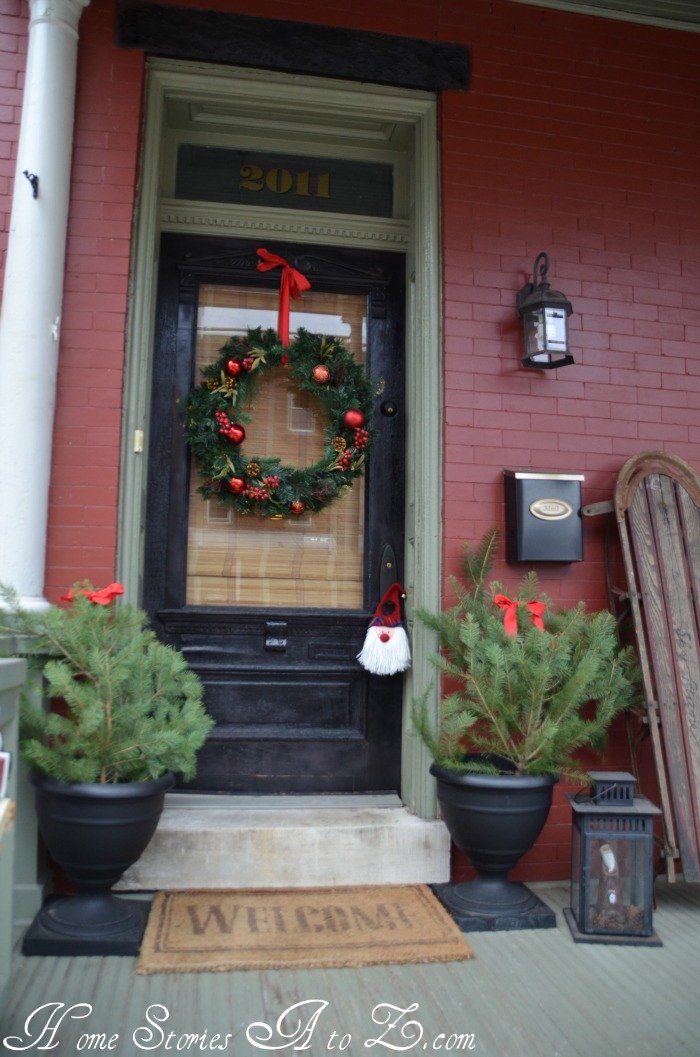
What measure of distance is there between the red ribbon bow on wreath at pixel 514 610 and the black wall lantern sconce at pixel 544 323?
1036 millimetres

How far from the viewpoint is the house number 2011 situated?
372 cm

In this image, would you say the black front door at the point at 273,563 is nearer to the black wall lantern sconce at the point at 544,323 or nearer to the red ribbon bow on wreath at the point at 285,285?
the red ribbon bow on wreath at the point at 285,285

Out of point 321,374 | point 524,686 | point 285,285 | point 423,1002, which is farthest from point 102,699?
point 285,285

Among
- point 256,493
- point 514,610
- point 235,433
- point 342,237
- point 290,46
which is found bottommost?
point 514,610

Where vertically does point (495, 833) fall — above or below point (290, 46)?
below

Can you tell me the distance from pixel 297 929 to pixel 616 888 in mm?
1101

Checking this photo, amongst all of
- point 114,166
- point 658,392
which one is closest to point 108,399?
point 114,166

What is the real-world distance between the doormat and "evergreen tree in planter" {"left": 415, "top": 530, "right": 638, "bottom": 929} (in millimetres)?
177

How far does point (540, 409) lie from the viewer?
3.46 m

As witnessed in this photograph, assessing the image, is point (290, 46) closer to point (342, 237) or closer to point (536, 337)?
point (342, 237)

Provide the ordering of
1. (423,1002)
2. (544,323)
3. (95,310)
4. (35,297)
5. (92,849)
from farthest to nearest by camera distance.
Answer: (544,323)
(95,310)
(35,297)
(92,849)
(423,1002)

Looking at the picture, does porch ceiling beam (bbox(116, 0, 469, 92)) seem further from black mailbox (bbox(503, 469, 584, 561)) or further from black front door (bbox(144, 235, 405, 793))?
black mailbox (bbox(503, 469, 584, 561))

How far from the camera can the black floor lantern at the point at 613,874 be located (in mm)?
2752

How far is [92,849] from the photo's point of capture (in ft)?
8.32
